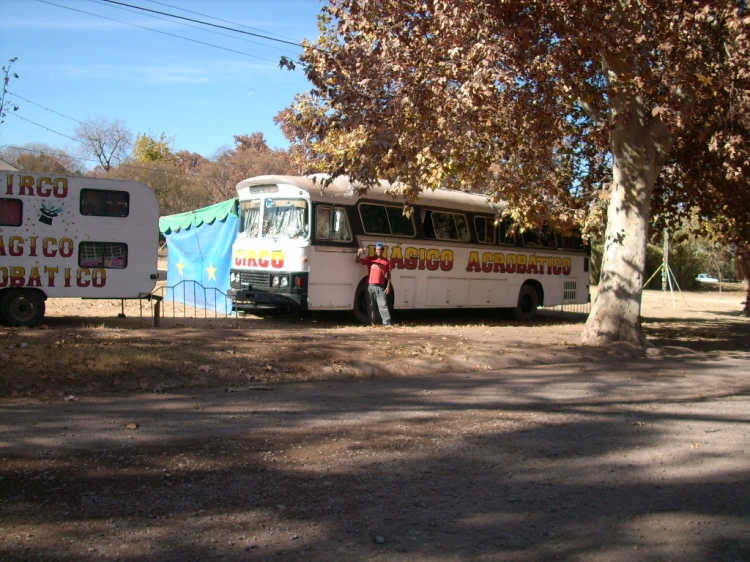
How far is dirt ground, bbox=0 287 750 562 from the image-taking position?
14.5 feet

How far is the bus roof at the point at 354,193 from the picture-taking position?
15.9 meters

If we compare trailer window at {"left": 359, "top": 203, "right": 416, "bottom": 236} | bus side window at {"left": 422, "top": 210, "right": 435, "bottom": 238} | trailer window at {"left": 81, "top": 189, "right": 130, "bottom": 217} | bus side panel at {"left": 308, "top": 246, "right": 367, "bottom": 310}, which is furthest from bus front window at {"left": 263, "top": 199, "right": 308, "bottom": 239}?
bus side window at {"left": 422, "top": 210, "right": 435, "bottom": 238}

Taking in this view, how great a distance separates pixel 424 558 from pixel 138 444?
2.96 m

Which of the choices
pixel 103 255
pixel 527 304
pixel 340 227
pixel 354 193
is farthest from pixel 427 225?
pixel 103 255

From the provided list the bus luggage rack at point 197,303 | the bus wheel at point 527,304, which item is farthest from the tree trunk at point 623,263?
the bus luggage rack at point 197,303

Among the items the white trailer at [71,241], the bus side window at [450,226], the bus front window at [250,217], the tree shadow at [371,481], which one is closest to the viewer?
the tree shadow at [371,481]

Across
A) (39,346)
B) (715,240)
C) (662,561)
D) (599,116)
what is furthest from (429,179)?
(715,240)

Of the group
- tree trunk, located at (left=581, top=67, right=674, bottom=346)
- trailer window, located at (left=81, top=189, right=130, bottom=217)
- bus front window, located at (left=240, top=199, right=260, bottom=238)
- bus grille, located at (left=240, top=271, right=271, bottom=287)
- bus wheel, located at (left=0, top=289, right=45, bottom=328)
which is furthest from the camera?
bus front window, located at (left=240, top=199, right=260, bottom=238)

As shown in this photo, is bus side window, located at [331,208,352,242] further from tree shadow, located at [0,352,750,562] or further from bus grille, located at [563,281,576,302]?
bus grille, located at [563,281,576,302]

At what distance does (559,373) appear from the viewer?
11344 mm

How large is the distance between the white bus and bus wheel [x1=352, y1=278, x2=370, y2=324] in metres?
0.02

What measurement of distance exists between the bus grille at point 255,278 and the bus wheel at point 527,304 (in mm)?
8328

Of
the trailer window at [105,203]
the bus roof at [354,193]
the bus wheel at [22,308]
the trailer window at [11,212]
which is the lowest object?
the bus wheel at [22,308]

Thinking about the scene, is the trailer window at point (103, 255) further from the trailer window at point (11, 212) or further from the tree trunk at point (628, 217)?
the tree trunk at point (628, 217)
